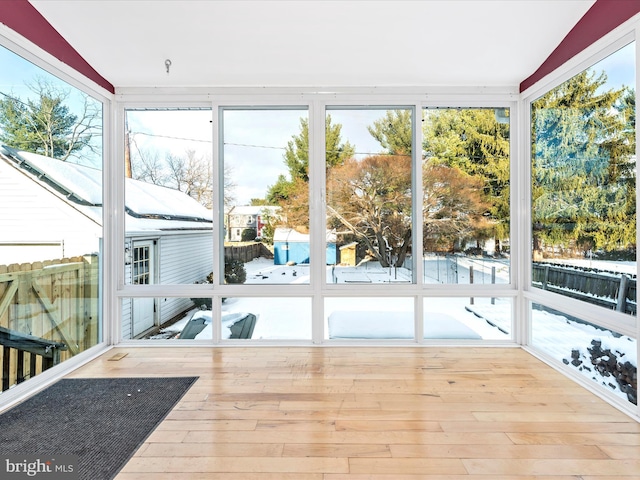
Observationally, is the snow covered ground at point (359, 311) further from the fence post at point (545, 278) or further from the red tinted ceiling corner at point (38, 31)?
the red tinted ceiling corner at point (38, 31)

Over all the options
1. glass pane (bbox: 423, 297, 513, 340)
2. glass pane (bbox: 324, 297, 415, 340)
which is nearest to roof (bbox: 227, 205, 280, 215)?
glass pane (bbox: 324, 297, 415, 340)

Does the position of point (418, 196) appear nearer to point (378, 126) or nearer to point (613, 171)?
point (378, 126)

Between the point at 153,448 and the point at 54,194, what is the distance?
2.25 metres

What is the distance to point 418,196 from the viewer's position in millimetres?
3846

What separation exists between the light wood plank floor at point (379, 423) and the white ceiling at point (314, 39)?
2.71m

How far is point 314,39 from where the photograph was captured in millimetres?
3164

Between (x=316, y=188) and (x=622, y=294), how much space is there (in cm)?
267

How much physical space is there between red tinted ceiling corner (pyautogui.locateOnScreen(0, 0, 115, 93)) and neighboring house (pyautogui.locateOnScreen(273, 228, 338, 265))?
2.32 m

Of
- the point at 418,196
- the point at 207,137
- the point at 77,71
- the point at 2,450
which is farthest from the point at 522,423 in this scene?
the point at 77,71

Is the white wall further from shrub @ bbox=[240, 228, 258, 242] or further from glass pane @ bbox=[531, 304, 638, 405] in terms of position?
glass pane @ bbox=[531, 304, 638, 405]

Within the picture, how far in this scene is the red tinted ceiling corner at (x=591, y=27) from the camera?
8.34 ft

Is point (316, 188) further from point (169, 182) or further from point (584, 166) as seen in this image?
point (584, 166)

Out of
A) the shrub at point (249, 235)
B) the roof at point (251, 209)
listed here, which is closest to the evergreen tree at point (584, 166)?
the roof at point (251, 209)

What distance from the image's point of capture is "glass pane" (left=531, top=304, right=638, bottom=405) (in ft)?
8.57
